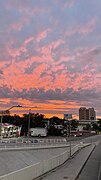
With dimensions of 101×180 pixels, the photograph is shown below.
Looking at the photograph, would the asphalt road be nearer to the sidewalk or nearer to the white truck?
the sidewalk

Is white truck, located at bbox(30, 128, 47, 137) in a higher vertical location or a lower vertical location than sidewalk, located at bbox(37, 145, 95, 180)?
higher

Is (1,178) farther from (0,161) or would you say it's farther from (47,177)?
(0,161)

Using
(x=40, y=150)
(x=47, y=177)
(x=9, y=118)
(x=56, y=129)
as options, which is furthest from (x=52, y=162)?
(x=9, y=118)

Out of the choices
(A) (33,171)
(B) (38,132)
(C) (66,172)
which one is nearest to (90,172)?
(C) (66,172)

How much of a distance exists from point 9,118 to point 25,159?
494 feet

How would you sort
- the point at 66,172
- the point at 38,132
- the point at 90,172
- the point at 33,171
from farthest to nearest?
the point at 38,132
the point at 90,172
the point at 66,172
the point at 33,171

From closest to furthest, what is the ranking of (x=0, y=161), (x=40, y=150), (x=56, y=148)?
(x=0, y=161)
(x=40, y=150)
(x=56, y=148)

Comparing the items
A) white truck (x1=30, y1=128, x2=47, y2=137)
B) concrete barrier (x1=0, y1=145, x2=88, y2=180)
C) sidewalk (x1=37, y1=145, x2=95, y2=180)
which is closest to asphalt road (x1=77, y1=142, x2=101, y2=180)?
sidewalk (x1=37, y1=145, x2=95, y2=180)

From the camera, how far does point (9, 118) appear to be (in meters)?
186

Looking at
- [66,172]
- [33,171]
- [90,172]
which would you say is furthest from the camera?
[90,172]

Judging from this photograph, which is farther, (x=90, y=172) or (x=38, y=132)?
(x=38, y=132)

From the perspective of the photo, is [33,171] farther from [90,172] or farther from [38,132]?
[38,132]

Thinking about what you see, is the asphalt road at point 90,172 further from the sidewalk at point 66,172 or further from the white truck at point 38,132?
the white truck at point 38,132

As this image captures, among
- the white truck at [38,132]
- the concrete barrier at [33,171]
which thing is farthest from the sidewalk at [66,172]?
the white truck at [38,132]
